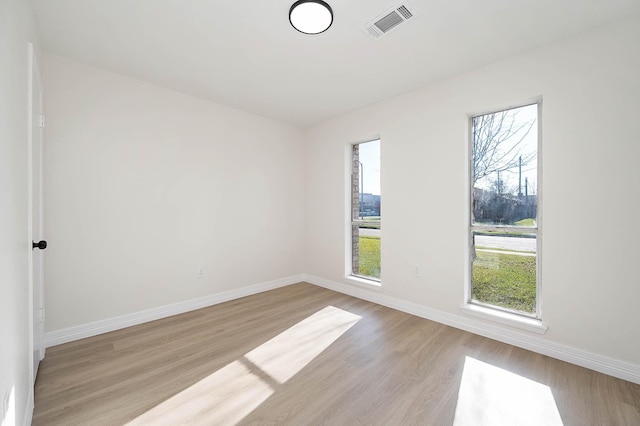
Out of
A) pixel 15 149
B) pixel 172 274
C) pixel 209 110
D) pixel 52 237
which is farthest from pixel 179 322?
pixel 209 110

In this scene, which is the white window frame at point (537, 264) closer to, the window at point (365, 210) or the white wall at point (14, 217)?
the window at point (365, 210)

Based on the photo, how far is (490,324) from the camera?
2.75 m

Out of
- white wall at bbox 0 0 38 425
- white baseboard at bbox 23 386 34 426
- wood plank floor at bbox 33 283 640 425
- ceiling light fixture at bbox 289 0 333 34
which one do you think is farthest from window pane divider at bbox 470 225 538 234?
white baseboard at bbox 23 386 34 426

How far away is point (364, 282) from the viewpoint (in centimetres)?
392

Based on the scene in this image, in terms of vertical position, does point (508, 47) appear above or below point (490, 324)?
above

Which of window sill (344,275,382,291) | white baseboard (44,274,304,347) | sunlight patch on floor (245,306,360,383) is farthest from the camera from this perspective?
window sill (344,275,382,291)

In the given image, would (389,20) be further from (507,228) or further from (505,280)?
(505,280)

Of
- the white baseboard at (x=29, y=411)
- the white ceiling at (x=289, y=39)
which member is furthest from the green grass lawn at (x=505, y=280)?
the white baseboard at (x=29, y=411)

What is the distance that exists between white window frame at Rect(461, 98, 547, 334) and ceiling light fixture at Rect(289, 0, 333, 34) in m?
1.89

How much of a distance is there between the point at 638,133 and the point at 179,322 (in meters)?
4.50

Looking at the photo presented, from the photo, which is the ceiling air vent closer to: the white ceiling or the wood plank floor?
the white ceiling

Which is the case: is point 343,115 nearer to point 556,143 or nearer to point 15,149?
point 556,143

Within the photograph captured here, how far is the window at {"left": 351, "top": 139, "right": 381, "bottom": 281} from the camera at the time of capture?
157 inches

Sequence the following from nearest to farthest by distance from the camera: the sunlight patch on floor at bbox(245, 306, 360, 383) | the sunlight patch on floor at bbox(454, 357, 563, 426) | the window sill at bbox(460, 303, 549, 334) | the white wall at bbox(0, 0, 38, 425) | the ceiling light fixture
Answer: the white wall at bbox(0, 0, 38, 425), the sunlight patch on floor at bbox(454, 357, 563, 426), the ceiling light fixture, the sunlight patch on floor at bbox(245, 306, 360, 383), the window sill at bbox(460, 303, 549, 334)
